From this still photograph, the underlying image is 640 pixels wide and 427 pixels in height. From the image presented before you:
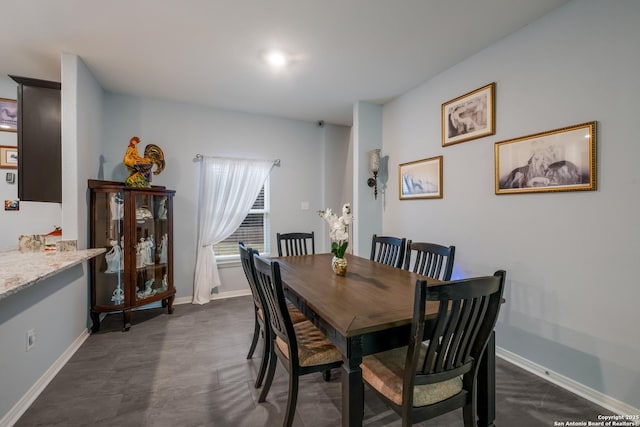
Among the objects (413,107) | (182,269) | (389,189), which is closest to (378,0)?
(413,107)

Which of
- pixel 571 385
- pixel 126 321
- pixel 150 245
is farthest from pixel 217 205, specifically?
pixel 571 385

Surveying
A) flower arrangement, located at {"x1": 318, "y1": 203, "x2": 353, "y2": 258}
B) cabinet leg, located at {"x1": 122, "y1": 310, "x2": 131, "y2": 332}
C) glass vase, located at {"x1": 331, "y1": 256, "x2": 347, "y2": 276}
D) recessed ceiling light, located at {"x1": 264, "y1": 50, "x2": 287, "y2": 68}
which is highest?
recessed ceiling light, located at {"x1": 264, "y1": 50, "x2": 287, "y2": 68}

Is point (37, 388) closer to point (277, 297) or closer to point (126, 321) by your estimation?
point (126, 321)

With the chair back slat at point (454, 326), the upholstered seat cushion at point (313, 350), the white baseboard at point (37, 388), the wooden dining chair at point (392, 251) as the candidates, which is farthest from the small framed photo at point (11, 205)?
the chair back slat at point (454, 326)

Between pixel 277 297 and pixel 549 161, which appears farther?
pixel 549 161

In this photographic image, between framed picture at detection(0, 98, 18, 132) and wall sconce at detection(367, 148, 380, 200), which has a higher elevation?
framed picture at detection(0, 98, 18, 132)

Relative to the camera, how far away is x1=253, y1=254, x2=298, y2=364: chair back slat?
4.47ft

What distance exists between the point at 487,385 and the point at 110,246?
11.0 feet

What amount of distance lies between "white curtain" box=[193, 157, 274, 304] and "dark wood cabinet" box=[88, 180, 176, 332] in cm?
59

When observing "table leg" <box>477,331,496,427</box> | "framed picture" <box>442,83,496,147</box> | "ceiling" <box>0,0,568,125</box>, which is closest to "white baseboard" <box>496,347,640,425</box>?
"table leg" <box>477,331,496,427</box>

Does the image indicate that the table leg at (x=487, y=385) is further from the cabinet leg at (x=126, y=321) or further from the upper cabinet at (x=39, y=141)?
the upper cabinet at (x=39, y=141)

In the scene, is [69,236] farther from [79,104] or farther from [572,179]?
[572,179]

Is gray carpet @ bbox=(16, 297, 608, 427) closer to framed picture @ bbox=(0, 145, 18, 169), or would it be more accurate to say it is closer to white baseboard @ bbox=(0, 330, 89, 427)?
white baseboard @ bbox=(0, 330, 89, 427)

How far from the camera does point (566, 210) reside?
1878mm
